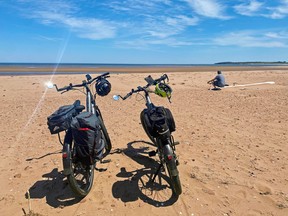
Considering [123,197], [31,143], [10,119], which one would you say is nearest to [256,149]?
[123,197]

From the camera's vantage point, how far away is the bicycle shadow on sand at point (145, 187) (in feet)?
14.0

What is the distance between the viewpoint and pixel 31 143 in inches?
267

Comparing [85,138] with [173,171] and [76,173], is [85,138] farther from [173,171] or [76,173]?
[173,171]

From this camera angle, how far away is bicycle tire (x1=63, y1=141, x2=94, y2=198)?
3.74 metres

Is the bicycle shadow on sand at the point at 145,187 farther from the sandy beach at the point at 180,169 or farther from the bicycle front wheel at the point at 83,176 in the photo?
the bicycle front wheel at the point at 83,176

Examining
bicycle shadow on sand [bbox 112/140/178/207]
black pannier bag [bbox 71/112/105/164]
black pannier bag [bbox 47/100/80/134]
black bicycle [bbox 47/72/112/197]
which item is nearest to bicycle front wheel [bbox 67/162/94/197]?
black bicycle [bbox 47/72/112/197]

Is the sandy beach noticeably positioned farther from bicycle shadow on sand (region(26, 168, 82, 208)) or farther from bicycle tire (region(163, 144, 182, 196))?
bicycle tire (region(163, 144, 182, 196))

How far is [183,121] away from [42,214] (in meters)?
5.89

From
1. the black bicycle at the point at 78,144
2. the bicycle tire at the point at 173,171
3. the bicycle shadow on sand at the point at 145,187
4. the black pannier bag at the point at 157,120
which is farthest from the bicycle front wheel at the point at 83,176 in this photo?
the bicycle tire at the point at 173,171

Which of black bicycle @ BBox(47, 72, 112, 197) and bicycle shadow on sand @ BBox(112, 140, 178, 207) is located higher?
black bicycle @ BBox(47, 72, 112, 197)

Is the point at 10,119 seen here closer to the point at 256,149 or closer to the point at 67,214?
the point at 67,214

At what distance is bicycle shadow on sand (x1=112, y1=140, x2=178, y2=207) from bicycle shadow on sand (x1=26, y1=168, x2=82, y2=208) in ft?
2.49

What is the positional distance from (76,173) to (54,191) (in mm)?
574

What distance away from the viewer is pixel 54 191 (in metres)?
4.49
